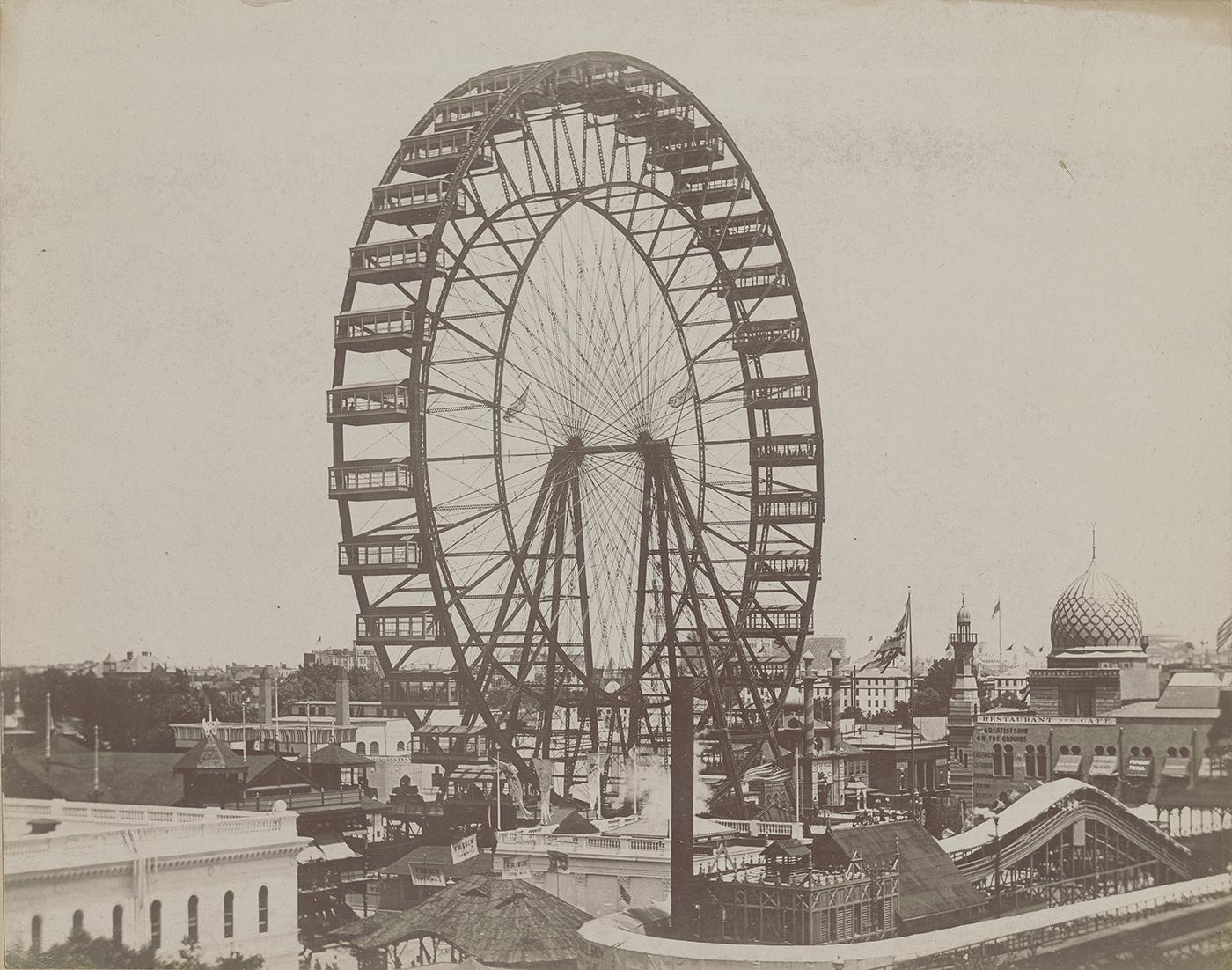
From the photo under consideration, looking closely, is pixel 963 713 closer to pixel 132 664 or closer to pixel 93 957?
pixel 132 664

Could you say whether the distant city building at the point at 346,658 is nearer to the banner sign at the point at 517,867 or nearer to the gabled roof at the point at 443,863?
the gabled roof at the point at 443,863

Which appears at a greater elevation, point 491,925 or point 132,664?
point 132,664

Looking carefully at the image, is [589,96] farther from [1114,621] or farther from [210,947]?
[1114,621]

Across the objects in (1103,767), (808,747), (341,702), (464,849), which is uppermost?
(341,702)

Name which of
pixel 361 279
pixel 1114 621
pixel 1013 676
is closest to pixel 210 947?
pixel 361 279

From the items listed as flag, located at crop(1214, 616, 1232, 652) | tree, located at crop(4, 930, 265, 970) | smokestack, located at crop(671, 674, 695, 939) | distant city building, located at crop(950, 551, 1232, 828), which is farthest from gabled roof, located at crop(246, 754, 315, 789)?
distant city building, located at crop(950, 551, 1232, 828)

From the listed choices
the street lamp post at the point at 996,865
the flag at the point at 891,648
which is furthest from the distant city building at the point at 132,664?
the street lamp post at the point at 996,865

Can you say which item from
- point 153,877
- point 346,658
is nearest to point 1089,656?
point 346,658
